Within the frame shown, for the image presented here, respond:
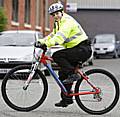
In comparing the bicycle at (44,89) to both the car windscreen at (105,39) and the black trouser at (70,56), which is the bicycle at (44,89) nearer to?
the black trouser at (70,56)

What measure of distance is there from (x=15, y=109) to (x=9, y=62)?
6.65 metres

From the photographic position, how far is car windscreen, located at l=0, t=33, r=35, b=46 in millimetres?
17375

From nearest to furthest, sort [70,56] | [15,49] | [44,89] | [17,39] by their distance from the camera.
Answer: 1. [70,56]
2. [44,89]
3. [15,49]
4. [17,39]

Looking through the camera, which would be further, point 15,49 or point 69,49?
point 15,49

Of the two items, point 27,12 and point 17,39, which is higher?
point 27,12

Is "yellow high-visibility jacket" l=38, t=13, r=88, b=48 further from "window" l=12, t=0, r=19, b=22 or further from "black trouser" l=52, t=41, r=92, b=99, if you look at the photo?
"window" l=12, t=0, r=19, b=22

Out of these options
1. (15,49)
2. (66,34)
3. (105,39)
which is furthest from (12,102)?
(105,39)

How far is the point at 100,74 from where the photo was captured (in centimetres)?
927

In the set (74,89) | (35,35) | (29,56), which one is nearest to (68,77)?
(74,89)

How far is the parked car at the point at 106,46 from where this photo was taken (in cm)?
3531

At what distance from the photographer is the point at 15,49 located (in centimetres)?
1650

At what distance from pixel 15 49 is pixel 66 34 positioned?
774 centimetres

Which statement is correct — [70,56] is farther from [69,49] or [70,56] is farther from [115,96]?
[115,96]

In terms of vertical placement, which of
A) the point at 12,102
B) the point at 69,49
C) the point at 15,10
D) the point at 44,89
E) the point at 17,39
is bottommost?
the point at 12,102
